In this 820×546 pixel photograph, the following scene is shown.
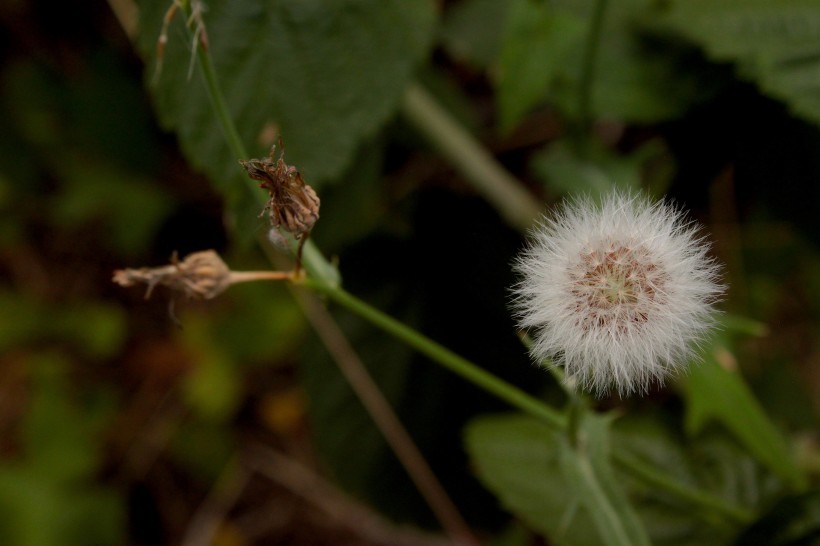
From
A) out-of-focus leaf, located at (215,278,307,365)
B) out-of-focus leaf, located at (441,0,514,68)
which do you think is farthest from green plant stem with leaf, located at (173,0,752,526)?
out-of-focus leaf, located at (215,278,307,365)

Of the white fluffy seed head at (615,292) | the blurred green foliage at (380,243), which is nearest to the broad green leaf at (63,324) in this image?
the blurred green foliage at (380,243)

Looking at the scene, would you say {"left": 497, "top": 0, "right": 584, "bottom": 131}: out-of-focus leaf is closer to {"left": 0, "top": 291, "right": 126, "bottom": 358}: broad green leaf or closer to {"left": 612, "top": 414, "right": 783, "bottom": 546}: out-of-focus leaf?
{"left": 612, "top": 414, "right": 783, "bottom": 546}: out-of-focus leaf

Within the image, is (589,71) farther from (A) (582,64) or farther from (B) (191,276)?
(B) (191,276)

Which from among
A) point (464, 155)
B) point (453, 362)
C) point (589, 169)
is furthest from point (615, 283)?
point (464, 155)

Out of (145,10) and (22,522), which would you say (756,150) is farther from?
(22,522)

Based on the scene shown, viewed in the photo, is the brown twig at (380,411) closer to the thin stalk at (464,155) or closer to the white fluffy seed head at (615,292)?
the thin stalk at (464,155)

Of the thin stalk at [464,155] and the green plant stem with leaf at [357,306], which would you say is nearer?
the green plant stem with leaf at [357,306]
